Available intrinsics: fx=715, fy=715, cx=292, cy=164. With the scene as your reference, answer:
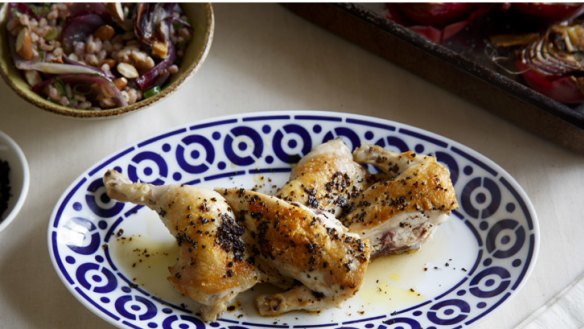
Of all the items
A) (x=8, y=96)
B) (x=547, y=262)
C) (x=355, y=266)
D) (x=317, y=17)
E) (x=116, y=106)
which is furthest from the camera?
(x=317, y=17)

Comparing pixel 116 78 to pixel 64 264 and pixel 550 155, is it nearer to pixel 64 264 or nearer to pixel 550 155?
pixel 64 264

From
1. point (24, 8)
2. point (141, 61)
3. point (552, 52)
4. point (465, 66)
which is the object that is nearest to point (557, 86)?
point (552, 52)

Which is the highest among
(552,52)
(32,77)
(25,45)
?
(552,52)

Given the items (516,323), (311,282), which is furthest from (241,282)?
(516,323)

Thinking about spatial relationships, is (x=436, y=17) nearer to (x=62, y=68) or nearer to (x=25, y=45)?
(x=62, y=68)

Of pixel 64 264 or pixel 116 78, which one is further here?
pixel 116 78
